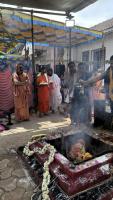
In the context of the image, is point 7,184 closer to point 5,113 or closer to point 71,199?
point 71,199

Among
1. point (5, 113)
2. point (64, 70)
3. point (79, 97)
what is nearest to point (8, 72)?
point (5, 113)

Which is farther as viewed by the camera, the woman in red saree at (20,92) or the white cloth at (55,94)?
the white cloth at (55,94)

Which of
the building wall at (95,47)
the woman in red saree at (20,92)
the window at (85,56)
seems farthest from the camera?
the window at (85,56)

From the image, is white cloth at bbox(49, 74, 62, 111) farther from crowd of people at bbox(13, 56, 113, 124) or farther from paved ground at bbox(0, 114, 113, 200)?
paved ground at bbox(0, 114, 113, 200)

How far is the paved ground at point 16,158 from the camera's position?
9.50 feet

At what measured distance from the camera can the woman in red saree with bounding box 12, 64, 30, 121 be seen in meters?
6.61

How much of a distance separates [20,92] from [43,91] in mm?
956

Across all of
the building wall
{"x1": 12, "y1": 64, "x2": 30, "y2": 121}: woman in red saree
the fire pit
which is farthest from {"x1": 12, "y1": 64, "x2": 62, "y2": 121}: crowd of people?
Answer: the building wall

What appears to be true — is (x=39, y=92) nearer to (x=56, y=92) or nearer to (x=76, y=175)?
(x=56, y=92)

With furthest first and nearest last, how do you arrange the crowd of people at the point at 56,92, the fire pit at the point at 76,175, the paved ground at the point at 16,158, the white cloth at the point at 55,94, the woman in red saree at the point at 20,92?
1. the white cloth at the point at 55,94
2. the woman in red saree at the point at 20,92
3. the crowd of people at the point at 56,92
4. the paved ground at the point at 16,158
5. the fire pit at the point at 76,175

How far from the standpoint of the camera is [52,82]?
7.74 metres

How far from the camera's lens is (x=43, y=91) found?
24.1ft

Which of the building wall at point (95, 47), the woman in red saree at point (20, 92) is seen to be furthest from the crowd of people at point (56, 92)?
the building wall at point (95, 47)

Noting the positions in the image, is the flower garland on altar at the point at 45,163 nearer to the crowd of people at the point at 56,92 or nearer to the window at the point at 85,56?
the crowd of people at the point at 56,92
